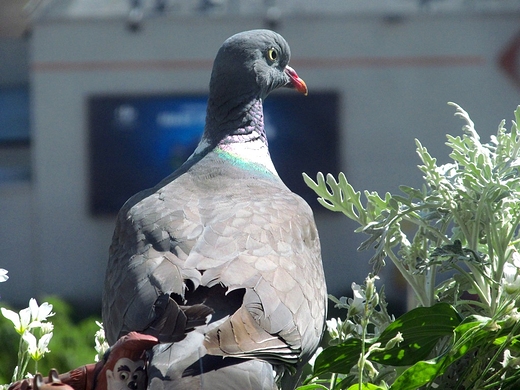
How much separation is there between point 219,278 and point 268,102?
7435 millimetres

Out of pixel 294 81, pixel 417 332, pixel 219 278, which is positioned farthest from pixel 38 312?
pixel 294 81

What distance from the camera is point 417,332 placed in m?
1.56

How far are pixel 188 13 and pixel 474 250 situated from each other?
7815mm

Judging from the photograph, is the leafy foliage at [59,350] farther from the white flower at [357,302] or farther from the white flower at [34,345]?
the white flower at [357,302]

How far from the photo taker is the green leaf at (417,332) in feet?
5.03

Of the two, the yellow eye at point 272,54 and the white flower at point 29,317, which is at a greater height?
the yellow eye at point 272,54

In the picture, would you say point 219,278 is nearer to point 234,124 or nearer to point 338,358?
point 338,358

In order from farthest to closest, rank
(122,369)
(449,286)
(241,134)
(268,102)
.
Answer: (268,102) → (241,134) → (449,286) → (122,369)

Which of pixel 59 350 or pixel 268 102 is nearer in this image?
pixel 59 350

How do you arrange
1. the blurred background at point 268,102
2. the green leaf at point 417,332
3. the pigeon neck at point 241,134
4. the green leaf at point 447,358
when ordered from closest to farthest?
the green leaf at point 447,358, the green leaf at point 417,332, the pigeon neck at point 241,134, the blurred background at point 268,102

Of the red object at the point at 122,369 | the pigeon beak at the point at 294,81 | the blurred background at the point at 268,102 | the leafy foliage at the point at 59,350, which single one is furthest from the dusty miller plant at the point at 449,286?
the blurred background at the point at 268,102

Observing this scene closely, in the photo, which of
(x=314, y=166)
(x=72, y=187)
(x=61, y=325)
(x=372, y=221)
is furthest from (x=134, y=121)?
(x=372, y=221)

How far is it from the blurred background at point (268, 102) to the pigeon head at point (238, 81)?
20.8 feet

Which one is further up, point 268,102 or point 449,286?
point 449,286
